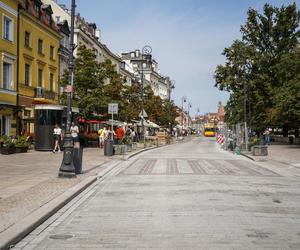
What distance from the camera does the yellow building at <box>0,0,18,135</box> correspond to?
3469 cm

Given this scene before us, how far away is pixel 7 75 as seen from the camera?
36.4 meters

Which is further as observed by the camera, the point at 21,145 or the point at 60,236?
the point at 21,145

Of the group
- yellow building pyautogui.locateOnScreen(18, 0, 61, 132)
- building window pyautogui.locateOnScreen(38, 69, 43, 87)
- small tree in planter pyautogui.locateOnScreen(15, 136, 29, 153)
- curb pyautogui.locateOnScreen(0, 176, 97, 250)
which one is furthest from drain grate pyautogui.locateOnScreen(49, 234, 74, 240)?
building window pyautogui.locateOnScreen(38, 69, 43, 87)

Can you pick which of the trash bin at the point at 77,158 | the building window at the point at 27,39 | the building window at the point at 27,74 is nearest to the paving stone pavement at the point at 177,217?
the trash bin at the point at 77,158

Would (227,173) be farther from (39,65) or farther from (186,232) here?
(39,65)

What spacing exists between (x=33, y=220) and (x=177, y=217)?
2.49 m

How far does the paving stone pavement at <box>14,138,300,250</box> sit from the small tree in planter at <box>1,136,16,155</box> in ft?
42.1

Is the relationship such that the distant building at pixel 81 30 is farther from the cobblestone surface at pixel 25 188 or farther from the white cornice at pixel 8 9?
the cobblestone surface at pixel 25 188

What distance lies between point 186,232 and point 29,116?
3432cm

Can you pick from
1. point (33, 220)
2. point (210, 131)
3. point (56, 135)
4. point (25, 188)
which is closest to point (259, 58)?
point (56, 135)

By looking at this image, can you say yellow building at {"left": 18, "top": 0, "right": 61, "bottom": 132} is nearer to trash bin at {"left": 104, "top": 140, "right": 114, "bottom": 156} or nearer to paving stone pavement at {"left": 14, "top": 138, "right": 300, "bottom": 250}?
trash bin at {"left": 104, "top": 140, "right": 114, "bottom": 156}

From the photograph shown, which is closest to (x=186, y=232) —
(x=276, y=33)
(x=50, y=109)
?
(x=50, y=109)

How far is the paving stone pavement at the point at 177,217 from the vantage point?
286 inches

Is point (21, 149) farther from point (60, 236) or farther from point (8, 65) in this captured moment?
point (60, 236)
